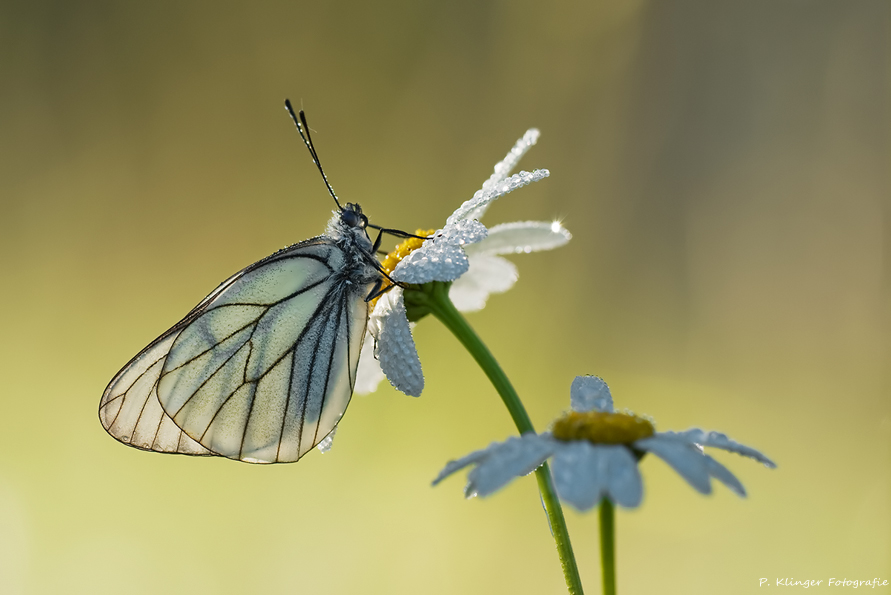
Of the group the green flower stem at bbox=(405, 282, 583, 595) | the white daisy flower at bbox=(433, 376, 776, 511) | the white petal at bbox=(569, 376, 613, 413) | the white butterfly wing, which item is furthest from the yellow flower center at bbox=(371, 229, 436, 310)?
the white daisy flower at bbox=(433, 376, 776, 511)

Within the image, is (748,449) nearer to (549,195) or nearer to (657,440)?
(657,440)

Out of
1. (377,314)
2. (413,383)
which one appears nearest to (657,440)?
(413,383)

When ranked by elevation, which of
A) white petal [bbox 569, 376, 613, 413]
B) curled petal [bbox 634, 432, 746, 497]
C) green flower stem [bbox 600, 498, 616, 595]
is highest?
white petal [bbox 569, 376, 613, 413]

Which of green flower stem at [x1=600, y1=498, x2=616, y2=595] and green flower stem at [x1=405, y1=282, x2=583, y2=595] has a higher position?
green flower stem at [x1=405, y1=282, x2=583, y2=595]

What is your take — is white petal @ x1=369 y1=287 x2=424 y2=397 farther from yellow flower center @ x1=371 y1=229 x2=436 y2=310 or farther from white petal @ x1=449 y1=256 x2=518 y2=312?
white petal @ x1=449 y1=256 x2=518 y2=312

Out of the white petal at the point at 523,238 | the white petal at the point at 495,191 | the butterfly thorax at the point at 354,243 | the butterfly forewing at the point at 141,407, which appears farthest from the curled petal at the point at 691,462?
the butterfly forewing at the point at 141,407

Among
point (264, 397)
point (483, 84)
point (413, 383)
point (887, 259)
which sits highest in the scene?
point (483, 84)
